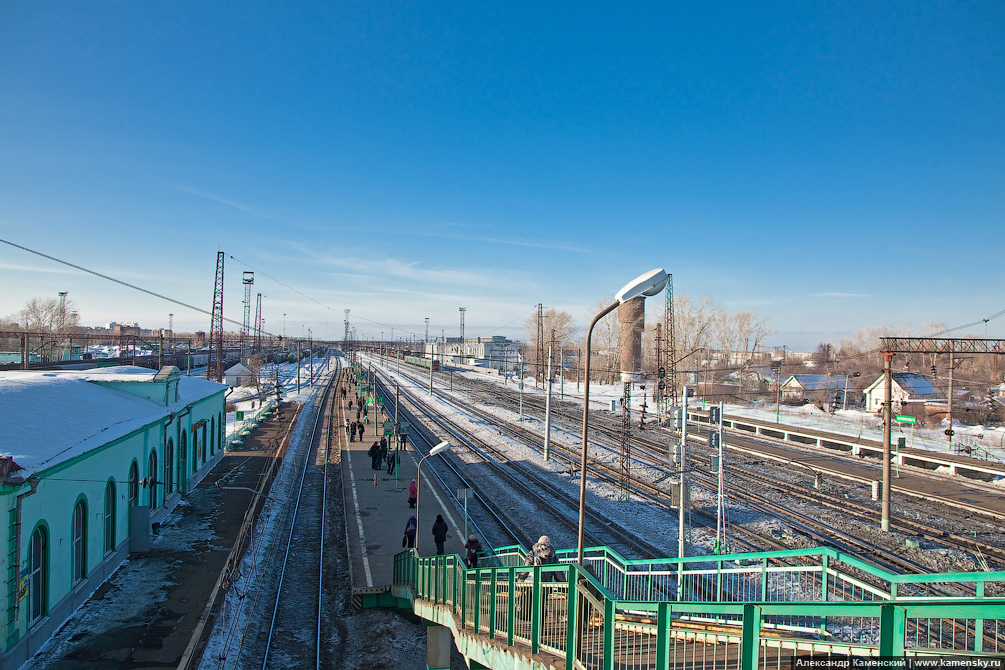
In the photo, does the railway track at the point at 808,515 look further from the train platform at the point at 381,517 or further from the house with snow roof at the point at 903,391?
the house with snow roof at the point at 903,391

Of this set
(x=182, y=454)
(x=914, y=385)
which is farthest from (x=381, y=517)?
(x=914, y=385)

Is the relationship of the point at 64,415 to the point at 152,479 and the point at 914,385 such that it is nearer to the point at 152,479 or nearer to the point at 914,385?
the point at 152,479

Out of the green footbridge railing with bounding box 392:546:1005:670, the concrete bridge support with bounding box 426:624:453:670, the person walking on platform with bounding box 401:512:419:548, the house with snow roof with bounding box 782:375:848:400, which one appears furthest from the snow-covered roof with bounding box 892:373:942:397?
the concrete bridge support with bounding box 426:624:453:670

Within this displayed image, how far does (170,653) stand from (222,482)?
14.7 meters

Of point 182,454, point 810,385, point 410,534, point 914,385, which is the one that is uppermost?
point 914,385

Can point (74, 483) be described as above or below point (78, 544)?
above

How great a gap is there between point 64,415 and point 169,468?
21.1 feet

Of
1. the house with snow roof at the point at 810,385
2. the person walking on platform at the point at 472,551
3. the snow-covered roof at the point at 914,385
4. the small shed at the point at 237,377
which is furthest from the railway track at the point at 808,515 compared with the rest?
the small shed at the point at 237,377

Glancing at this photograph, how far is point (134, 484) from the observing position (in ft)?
51.1

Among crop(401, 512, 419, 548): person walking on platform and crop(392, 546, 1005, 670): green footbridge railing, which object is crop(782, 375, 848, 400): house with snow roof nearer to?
crop(401, 512, 419, 548): person walking on platform

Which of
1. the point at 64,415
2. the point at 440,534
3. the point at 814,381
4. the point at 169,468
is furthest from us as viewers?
the point at 814,381

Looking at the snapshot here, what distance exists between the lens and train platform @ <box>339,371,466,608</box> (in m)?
14.8

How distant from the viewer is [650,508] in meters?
20.5

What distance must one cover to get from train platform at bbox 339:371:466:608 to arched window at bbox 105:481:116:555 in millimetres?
5979
